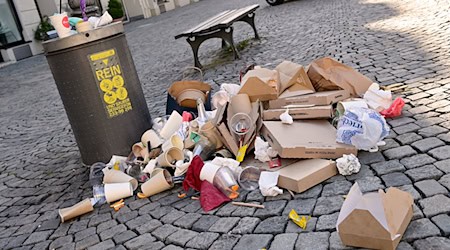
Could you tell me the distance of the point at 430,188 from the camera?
2.60m

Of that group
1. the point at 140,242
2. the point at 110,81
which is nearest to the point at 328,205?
the point at 140,242

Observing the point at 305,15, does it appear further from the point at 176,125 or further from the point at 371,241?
the point at 371,241

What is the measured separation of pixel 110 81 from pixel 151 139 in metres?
0.63

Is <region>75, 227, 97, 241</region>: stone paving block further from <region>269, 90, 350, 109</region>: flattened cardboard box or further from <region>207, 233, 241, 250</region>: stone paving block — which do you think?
<region>269, 90, 350, 109</region>: flattened cardboard box

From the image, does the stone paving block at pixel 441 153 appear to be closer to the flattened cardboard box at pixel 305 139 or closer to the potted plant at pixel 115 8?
the flattened cardboard box at pixel 305 139

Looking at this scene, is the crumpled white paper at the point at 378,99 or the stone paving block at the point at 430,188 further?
the crumpled white paper at the point at 378,99

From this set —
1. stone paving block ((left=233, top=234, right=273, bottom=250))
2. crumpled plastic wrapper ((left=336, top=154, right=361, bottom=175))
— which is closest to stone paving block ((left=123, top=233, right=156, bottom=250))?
stone paving block ((left=233, top=234, right=273, bottom=250))

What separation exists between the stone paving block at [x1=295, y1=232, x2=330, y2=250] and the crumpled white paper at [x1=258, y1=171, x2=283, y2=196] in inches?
20.4

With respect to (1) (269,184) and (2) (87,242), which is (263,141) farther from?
(2) (87,242)

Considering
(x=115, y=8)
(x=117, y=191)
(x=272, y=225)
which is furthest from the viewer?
(x=115, y=8)

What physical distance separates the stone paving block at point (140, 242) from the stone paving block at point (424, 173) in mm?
1627

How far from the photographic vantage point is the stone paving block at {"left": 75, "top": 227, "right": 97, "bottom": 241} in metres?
3.12

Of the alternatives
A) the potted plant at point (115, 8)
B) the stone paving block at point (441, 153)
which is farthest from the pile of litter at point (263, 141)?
the potted plant at point (115, 8)

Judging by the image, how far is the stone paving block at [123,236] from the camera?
2.95 m
